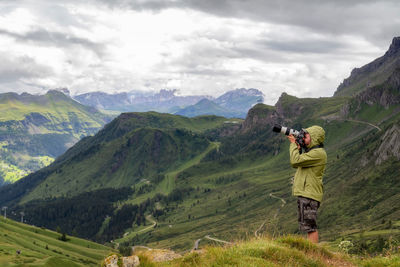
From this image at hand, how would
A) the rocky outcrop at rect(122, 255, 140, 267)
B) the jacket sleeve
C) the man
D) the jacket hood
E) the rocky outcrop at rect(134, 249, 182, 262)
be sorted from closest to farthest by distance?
the rocky outcrop at rect(122, 255, 140, 267)
the jacket sleeve
the man
the jacket hood
the rocky outcrop at rect(134, 249, 182, 262)

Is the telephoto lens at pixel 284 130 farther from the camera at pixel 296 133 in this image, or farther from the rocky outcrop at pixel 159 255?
the rocky outcrop at pixel 159 255

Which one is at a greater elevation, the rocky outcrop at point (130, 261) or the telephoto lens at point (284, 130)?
the telephoto lens at point (284, 130)

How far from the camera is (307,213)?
18.0 metres

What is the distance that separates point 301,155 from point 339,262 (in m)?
5.78

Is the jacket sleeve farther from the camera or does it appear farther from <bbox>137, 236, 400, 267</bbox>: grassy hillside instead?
<bbox>137, 236, 400, 267</bbox>: grassy hillside

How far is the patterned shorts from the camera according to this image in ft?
59.1

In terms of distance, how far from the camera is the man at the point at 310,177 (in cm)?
1800

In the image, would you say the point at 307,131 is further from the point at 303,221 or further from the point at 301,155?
the point at 303,221

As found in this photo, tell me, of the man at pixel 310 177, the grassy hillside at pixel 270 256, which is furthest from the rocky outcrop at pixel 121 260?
the man at pixel 310 177

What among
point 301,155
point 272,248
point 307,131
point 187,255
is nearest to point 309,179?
point 301,155

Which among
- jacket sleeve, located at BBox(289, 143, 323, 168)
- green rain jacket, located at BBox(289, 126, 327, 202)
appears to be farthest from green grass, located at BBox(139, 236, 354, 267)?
jacket sleeve, located at BBox(289, 143, 323, 168)

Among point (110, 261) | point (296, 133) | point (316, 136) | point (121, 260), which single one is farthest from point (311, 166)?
point (110, 261)

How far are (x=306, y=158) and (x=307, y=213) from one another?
2889 mm

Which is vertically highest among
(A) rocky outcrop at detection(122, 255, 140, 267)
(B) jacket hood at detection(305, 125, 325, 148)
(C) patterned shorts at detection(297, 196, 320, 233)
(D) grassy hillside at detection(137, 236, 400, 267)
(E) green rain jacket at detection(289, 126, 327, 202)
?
(B) jacket hood at detection(305, 125, 325, 148)
